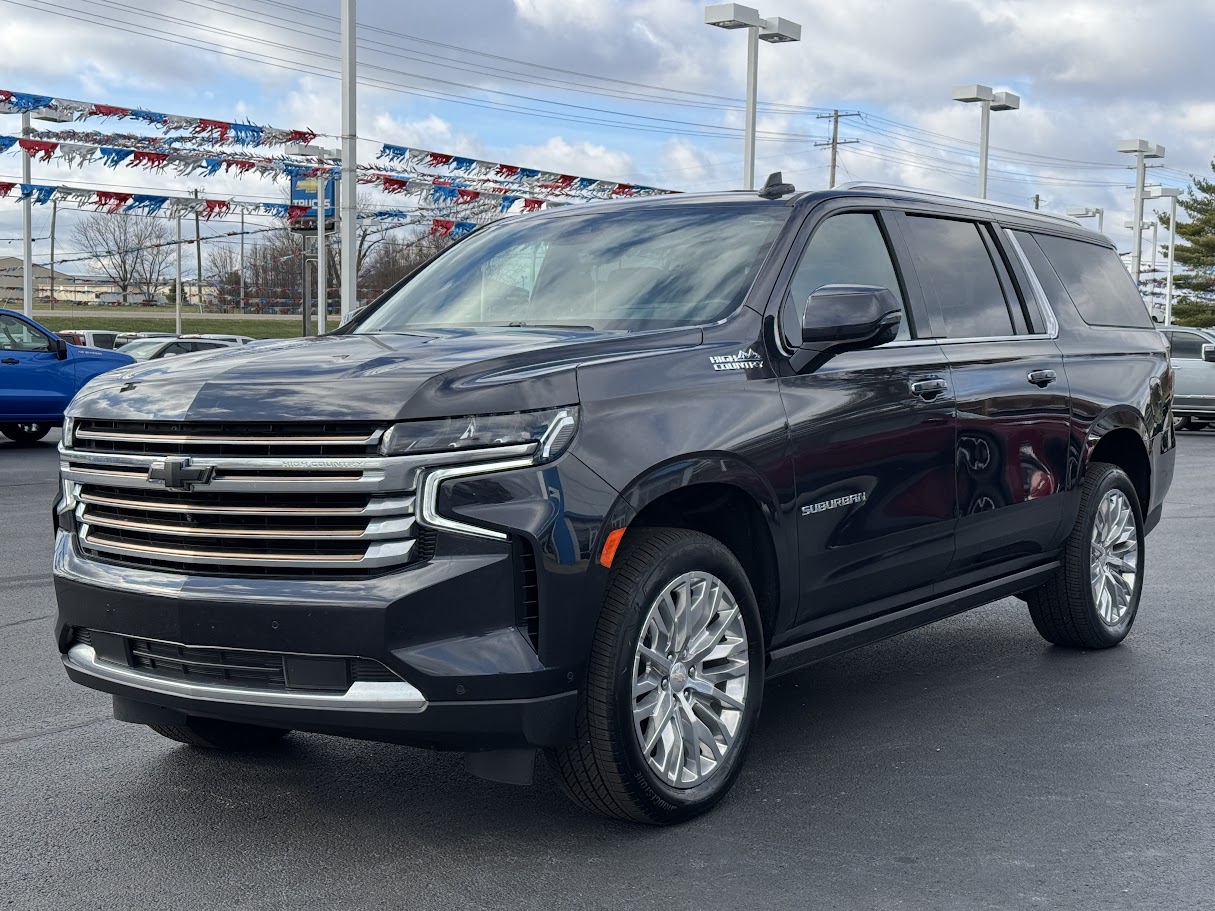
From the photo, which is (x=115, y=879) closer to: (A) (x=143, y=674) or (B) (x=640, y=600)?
(A) (x=143, y=674)

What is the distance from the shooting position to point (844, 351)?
16.1 feet

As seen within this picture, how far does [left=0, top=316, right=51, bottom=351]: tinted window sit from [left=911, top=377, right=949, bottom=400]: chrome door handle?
52.1 ft

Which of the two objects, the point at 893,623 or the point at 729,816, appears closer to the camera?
the point at 729,816

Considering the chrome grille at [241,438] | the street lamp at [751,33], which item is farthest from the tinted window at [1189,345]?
the chrome grille at [241,438]

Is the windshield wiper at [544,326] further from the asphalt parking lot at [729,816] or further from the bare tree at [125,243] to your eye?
the bare tree at [125,243]

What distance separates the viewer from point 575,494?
12.5ft

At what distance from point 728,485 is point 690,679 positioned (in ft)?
1.97

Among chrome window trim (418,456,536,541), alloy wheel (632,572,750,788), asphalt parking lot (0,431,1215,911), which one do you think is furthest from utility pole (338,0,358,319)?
chrome window trim (418,456,536,541)

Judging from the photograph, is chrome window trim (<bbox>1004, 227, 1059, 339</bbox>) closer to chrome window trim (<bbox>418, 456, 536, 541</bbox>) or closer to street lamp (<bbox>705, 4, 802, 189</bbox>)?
chrome window trim (<bbox>418, 456, 536, 541</bbox>)

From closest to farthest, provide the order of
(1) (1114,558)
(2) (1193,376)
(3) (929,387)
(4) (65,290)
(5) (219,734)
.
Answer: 1. (5) (219,734)
2. (3) (929,387)
3. (1) (1114,558)
4. (2) (1193,376)
5. (4) (65,290)

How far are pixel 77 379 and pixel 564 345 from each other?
16244 millimetres

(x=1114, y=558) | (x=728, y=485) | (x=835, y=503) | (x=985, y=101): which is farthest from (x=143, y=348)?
(x=728, y=485)

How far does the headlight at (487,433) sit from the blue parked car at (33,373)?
16131 mm

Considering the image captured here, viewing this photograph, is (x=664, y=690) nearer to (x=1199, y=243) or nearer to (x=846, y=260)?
(x=846, y=260)
